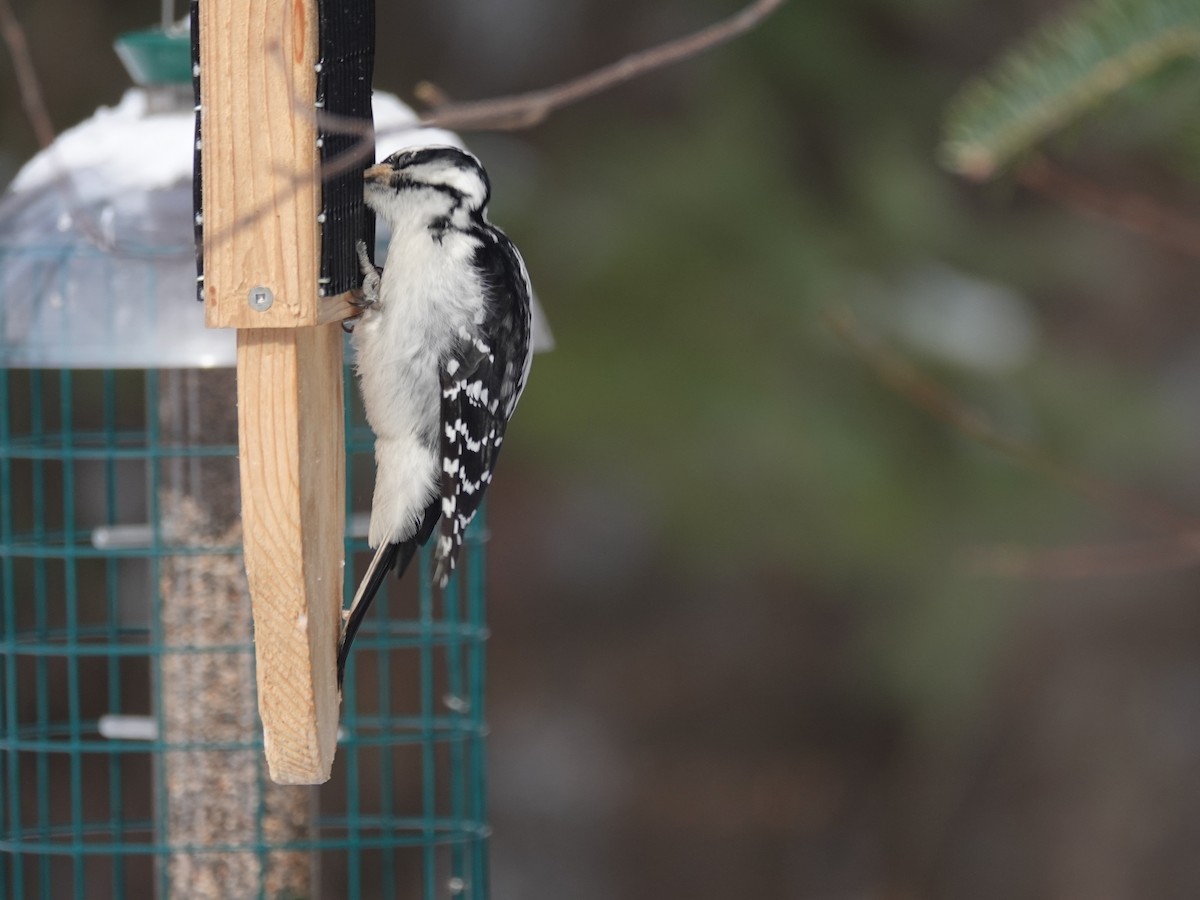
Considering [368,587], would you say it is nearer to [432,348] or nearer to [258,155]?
[432,348]

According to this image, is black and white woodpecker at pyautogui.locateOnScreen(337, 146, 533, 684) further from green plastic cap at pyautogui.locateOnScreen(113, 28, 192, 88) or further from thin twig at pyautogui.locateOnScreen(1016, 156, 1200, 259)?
thin twig at pyautogui.locateOnScreen(1016, 156, 1200, 259)

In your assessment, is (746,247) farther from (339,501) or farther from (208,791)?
(339,501)

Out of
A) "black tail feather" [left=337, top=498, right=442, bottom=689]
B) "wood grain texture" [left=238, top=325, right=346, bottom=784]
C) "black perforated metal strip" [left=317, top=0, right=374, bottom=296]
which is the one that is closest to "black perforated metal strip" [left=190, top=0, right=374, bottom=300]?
"black perforated metal strip" [left=317, top=0, right=374, bottom=296]

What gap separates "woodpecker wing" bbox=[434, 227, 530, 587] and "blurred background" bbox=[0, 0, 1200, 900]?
2399 millimetres

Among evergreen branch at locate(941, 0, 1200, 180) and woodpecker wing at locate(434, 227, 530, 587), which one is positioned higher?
evergreen branch at locate(941, 0, 1200, 180)

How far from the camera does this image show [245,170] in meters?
2.08

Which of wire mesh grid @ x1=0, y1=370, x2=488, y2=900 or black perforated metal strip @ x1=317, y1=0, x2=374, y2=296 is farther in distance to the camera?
wire mesh grid @ x1=0, y1=370, x2=488, y2=900

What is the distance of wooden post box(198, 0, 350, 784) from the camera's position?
6.82 feet

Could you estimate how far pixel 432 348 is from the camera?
2.53 meters

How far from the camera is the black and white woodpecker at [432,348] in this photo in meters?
2.47

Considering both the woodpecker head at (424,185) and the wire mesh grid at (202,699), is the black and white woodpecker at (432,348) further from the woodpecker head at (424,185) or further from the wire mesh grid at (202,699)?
the wire mesh grid at (202,699)

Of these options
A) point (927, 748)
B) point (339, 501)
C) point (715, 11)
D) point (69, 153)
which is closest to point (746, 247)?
point (715, 11)

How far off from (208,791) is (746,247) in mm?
3218

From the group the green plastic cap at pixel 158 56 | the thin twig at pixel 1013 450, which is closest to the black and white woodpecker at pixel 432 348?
the green plastic cap at pixel 158 56
